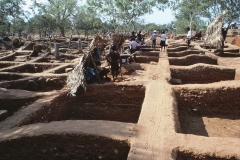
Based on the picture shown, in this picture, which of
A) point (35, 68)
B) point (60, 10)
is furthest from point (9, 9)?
point (35, 68)

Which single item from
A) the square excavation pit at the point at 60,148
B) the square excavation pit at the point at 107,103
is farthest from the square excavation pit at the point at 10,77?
the square excavation pit at the point at 60,148

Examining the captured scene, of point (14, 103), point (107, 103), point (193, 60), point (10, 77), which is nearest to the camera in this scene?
point (14, 103)

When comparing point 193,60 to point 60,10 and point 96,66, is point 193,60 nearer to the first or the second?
point 96,66

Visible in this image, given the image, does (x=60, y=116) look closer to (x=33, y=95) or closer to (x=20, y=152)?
(x=33, y=95)

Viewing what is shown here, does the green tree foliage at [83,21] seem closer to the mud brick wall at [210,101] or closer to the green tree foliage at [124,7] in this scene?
the green tree foliage at [124,7]

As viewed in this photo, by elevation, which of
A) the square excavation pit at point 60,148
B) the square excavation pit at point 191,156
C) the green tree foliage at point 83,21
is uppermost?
the green tree foliage at point 83,21

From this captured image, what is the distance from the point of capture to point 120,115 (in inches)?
288

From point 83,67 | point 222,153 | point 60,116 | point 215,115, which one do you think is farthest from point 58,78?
point 222,153

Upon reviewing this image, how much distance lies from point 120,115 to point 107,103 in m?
0.63

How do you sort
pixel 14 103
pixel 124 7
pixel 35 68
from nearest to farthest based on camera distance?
pixel 14 103 → pixel 35 68 → pixel 124 7

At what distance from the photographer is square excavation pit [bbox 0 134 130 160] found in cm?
411

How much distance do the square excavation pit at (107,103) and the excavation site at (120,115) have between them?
1.4 inches

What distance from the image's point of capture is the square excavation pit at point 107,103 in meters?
7.29

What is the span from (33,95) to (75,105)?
1449mm
